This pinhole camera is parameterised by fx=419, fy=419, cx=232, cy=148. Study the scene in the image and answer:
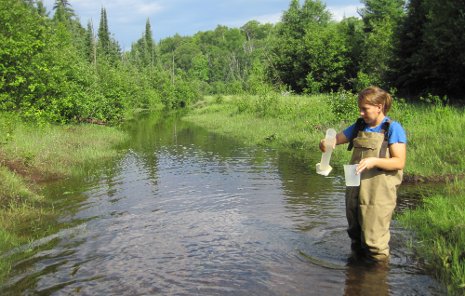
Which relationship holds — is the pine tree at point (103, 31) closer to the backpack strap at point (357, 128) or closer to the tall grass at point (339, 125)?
the tall grass at point (339, 125)

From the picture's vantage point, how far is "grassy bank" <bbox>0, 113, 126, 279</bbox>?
8508mm

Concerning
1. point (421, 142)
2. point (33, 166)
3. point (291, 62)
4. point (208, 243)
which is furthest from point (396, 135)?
point (291, 62)

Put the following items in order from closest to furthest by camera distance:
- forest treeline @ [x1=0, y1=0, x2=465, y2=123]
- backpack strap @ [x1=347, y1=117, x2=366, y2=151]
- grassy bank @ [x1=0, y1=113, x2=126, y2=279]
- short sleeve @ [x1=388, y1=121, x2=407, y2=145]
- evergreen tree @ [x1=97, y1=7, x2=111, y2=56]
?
short sleeve @ [x1=388, y1=121, x2=407, y2=145] → backpack strap @ [x1=347, y1=117, x2=366, y2=151] → grassy bank @ [x1=0, y1=113, x2=126, y2=279] → forest treeline @ [x1=0, y1=0, x2=465, y2=123] → evergreen tree @ [x1=97, y1=7, x2=111, y2=56]

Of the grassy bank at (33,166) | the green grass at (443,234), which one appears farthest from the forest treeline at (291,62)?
the green grass at (443,234)

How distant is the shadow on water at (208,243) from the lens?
5.67 metres

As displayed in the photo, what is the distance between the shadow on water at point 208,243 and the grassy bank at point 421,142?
0.37m

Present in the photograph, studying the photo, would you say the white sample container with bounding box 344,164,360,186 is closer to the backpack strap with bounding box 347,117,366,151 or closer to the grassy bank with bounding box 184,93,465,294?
the backpack strap with bounding box 347,117,366,151

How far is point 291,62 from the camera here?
50219 mm

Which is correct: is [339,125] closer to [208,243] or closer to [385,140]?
[208,243]

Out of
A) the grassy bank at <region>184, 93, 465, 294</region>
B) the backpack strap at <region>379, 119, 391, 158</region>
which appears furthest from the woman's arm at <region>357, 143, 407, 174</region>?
the grassy bank at <region>184, 93, 465, 294</region>

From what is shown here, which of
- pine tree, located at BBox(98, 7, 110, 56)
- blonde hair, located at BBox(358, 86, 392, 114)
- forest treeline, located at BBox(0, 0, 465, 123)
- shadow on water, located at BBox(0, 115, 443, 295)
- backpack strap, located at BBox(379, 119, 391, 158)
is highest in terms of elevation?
pine tree, located at BBox(98, 7, 110, 56)

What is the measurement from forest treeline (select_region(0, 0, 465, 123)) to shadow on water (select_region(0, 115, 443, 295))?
10.6m

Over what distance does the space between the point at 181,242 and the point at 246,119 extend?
83.0ft

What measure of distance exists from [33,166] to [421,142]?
12639mm
